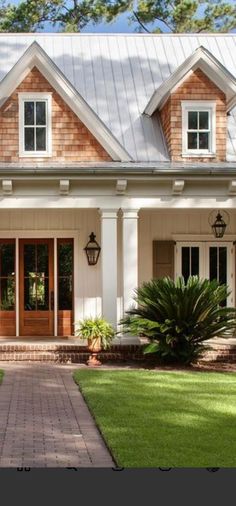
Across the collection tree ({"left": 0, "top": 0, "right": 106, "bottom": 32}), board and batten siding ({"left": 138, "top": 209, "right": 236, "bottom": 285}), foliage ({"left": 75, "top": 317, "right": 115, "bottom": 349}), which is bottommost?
foliage ({"left": 75, "top": 317, "right": 115, "bottom": 349})

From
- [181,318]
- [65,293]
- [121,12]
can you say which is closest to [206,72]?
[181,318]

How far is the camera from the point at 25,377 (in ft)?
40.3

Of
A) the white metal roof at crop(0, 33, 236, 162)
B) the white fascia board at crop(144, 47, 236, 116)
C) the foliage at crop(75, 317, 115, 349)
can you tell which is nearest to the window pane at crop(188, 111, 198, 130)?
the white fascia board at crop(144, 47, 236, 116)

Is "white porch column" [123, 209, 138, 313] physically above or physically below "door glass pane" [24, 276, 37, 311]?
above

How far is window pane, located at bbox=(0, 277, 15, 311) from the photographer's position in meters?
16.8

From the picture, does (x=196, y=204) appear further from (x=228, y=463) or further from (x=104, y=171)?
(x=228, y=463)

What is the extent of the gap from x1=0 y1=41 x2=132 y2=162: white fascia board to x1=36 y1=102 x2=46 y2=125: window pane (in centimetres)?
50

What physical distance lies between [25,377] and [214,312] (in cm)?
364

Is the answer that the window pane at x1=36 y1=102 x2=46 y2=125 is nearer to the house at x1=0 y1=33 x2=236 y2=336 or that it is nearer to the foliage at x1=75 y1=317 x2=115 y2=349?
the house at x1=0 y1=33 x2=236 y2=336

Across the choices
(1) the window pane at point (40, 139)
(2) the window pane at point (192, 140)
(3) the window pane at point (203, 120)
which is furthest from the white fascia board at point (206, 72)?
(1) the window pane at point (40, 139)

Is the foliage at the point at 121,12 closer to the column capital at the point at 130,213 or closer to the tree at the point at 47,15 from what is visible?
the tree at the point at 47,15

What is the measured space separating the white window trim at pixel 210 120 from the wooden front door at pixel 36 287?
3825 millimetres

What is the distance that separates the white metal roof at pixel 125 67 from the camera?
16.5m

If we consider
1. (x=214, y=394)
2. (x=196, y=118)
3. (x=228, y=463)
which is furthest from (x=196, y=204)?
(x=228, y=463)
